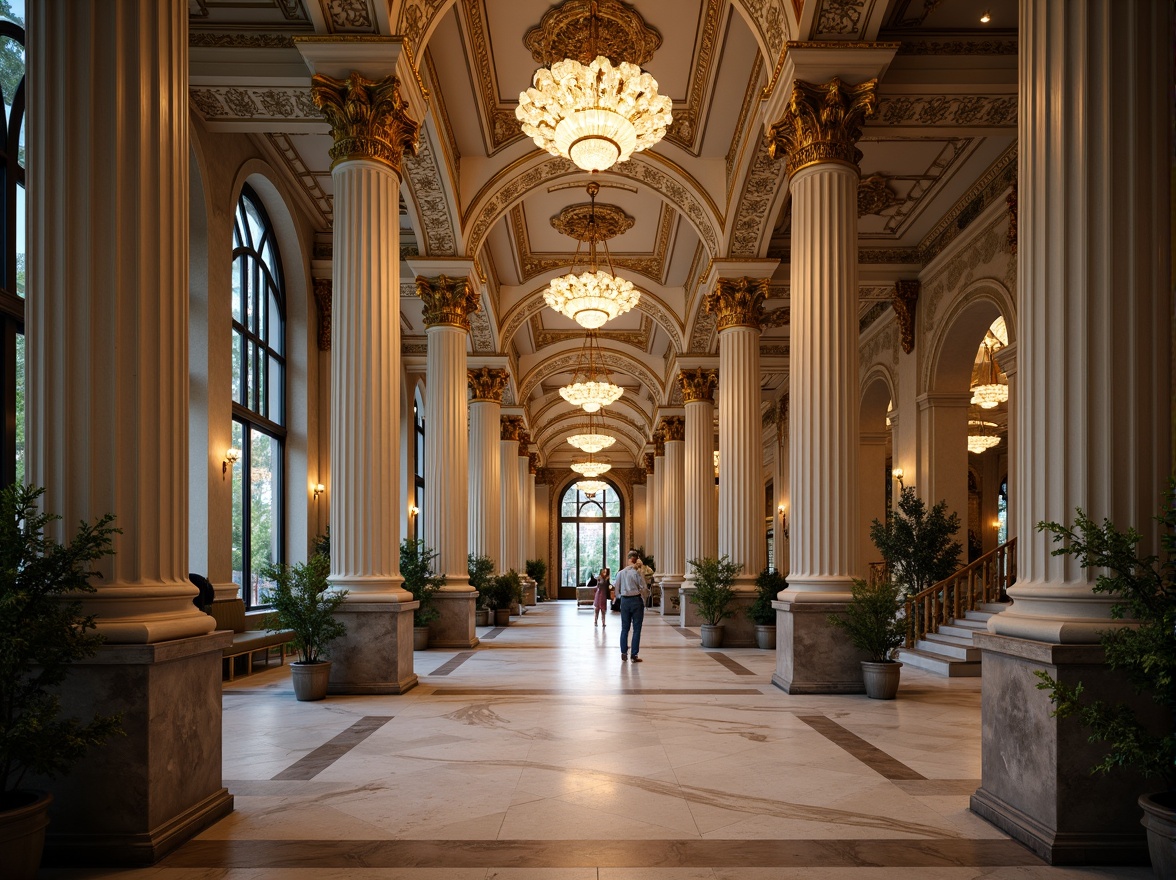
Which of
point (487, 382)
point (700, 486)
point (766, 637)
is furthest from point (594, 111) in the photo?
point (487, 382)

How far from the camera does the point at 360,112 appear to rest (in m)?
8.90

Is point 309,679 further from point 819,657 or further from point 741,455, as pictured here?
point 741,455

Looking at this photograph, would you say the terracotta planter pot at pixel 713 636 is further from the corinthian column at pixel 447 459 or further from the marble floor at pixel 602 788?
the marble floor at pixel 602 788

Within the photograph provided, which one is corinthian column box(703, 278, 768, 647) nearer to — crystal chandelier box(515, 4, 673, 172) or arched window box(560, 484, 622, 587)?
crystal chandelier box(515, 4, 673, 172)

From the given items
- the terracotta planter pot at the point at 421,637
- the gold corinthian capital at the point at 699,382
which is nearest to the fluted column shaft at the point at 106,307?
the terracotta planter pot at the point at 421,637

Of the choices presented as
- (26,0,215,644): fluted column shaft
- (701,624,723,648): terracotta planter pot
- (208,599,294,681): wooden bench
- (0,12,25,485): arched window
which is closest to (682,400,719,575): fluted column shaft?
(701,624,723,648): terracotta planter pot

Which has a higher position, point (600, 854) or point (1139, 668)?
point (1139, 668)

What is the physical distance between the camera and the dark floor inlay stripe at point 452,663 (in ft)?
36.6

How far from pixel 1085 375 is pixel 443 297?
1091 cm

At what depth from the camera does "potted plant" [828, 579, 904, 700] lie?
8523mm

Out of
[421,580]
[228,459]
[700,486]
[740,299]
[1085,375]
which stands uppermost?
[740,299]

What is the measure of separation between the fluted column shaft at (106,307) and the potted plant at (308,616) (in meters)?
3.91

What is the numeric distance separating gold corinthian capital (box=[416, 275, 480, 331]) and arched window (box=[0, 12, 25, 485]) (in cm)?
645

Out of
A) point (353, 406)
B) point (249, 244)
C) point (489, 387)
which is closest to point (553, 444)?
point (489, 387)
